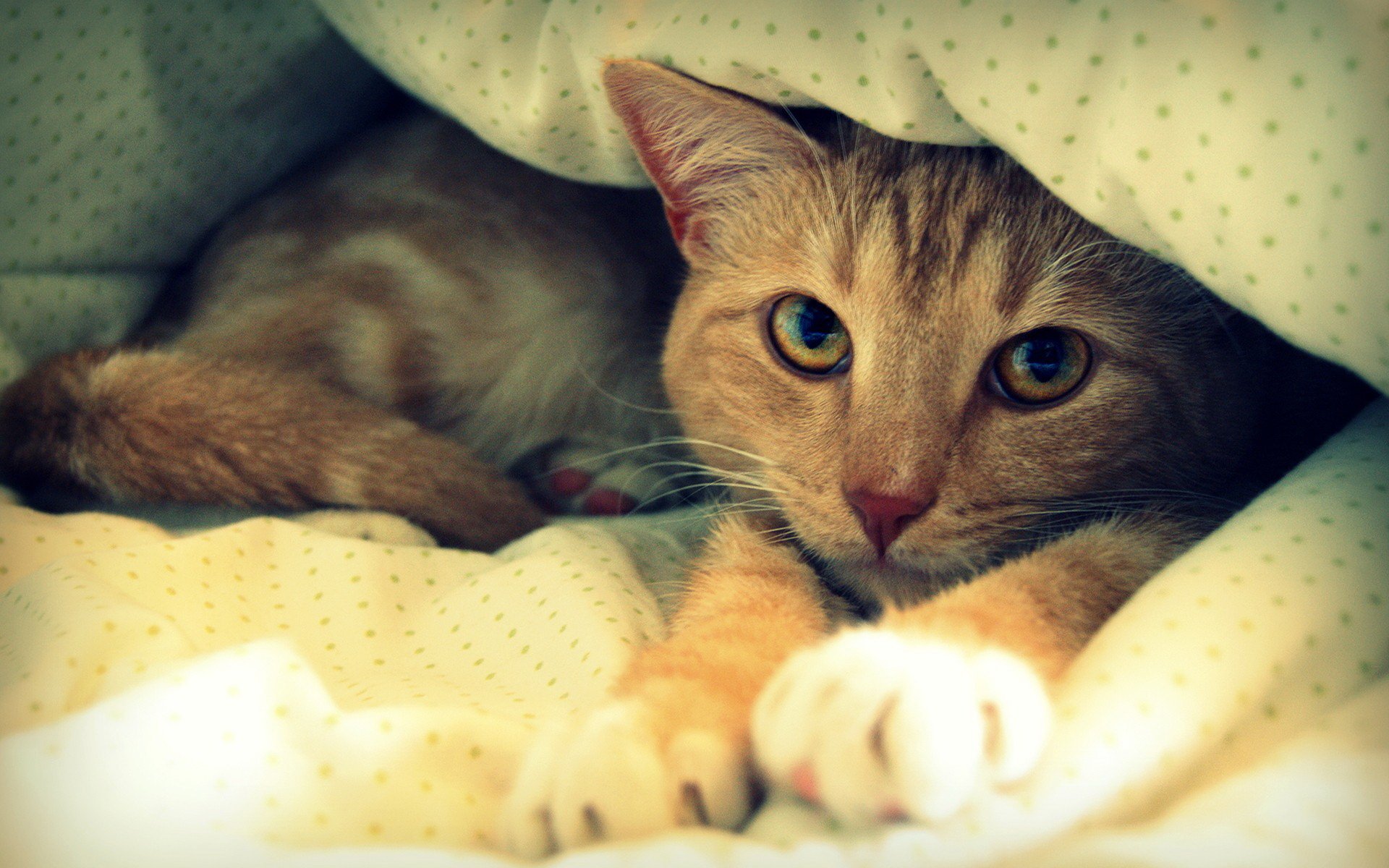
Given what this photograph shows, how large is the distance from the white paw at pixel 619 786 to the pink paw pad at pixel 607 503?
88 centimetres

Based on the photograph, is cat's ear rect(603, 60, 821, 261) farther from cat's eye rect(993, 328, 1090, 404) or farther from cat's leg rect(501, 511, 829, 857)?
cat's leg rect(501, 511, 829, 857)

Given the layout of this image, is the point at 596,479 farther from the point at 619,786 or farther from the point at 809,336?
the point at 619,786

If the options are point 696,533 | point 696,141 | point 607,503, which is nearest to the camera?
point 696,141

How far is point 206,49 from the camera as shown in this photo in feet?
4.82

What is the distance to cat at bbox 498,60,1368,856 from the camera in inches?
29.5

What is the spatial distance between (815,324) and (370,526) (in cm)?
64

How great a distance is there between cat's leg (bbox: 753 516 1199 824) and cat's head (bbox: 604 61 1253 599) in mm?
271

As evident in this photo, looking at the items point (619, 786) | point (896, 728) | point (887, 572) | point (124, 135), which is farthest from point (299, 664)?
point (124, 135)

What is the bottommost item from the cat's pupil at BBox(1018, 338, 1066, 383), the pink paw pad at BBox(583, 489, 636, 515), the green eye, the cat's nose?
the pink paw pad at BBox(583, 489, 636, 515)

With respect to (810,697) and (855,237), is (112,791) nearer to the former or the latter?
(810,697)

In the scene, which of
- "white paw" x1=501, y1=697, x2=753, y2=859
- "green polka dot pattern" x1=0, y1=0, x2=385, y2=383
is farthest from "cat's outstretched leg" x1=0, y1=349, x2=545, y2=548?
"white paw" x1=501, y1=697, x2=753, y2=859

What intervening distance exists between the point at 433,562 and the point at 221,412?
14.6 inches

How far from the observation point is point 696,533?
1.32 metres

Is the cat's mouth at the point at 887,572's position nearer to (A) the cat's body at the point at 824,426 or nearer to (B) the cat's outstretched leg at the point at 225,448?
(A) the cat's body at the point at 824,426
